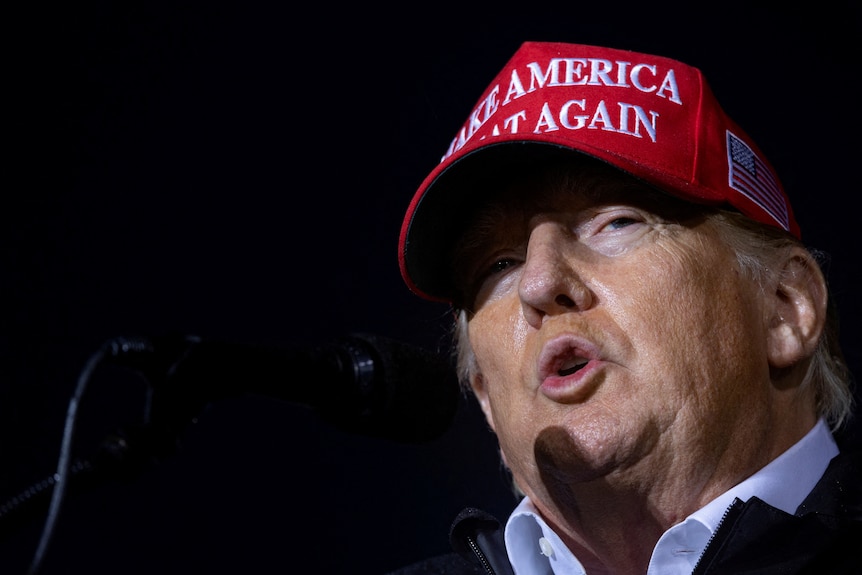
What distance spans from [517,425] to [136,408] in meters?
0.91

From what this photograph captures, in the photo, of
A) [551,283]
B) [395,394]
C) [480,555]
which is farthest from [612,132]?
[480,555]

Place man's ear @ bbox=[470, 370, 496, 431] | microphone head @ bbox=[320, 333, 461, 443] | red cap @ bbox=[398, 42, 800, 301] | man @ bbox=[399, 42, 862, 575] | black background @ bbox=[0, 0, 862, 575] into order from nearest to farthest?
microphone head @ bbox=[320, 333, 461, 443], man @ bbox=[399, 42, 862, 575], red cap @ bbox=[398, 42, 800, 301], man's ear @ bbox=[470, 370, 496, 431], black background @ bbox=[0, 0, 862, 575]

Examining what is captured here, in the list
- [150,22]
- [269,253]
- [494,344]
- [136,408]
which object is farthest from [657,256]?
[150,22]

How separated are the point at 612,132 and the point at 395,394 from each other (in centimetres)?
55

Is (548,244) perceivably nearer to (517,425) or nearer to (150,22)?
(517,425)

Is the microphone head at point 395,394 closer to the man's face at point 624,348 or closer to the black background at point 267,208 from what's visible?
the man's face at point 624,348

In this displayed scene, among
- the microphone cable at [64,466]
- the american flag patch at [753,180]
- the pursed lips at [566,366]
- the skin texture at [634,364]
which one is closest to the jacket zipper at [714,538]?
the skin texture at [634,364]

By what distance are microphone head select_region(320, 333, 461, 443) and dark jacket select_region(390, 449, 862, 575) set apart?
419mm

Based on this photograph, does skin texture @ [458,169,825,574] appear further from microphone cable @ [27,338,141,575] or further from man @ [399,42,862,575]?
microphone cable @ [27,338,141,575]

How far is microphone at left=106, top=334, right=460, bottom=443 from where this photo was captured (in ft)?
2.96

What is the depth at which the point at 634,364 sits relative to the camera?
1.28 meters

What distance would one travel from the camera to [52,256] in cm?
181

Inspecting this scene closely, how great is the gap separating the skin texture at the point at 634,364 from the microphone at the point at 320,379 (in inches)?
6.6

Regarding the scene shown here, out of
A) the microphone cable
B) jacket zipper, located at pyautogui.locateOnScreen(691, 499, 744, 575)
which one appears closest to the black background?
jacket zipper, located at pyautogui.locateOnScreen(691, 499, 744, 575)
